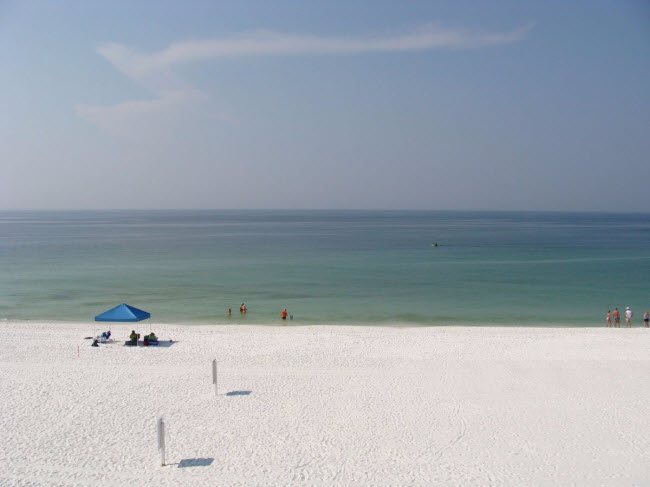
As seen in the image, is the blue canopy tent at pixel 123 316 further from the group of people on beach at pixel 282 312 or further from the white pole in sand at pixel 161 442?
the white pole in sand at pixel 161 442

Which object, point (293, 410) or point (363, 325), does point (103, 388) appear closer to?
point (293, 410)

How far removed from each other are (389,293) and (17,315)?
23691 millimetres

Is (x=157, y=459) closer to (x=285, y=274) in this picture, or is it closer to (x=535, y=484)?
(x=535, y=484)

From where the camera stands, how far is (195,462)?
35.2ft

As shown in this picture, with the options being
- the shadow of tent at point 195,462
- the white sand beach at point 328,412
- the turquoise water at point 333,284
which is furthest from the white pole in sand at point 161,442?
the turquoise water at point 333,284

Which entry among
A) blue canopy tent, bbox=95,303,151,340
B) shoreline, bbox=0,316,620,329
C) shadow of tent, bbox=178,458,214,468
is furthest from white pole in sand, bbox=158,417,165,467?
shoreline, bbox=0,316,620,329

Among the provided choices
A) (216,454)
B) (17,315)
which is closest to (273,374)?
(216,454)

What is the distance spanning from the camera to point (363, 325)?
28.0 metres

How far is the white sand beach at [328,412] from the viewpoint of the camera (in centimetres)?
1038

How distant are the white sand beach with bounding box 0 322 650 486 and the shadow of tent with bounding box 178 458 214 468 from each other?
4cm

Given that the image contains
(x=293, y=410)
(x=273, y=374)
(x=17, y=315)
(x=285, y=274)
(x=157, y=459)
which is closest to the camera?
(x=157, y=459)

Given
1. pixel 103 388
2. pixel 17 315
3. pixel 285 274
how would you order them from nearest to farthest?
pixel 103 388
pixel 17 315
pixel 285 274

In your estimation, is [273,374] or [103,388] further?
[273,374]

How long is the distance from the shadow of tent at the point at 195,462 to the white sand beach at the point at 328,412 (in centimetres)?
4
